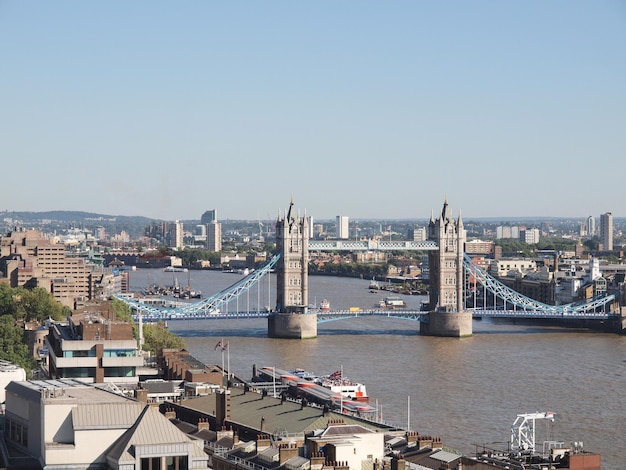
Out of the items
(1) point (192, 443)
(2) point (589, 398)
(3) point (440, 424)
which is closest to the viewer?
(1) point (192, 443)

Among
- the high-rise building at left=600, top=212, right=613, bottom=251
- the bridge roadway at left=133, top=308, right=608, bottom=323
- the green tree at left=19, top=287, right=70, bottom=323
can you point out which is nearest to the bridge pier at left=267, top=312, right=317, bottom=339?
the bridge roadway at left=133, top=308, right=608, bottom=323

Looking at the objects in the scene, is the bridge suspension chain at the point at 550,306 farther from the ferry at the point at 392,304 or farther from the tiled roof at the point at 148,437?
the tiled roof at the point at 148,437

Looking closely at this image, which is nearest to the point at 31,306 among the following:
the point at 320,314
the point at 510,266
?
the point at 320,314

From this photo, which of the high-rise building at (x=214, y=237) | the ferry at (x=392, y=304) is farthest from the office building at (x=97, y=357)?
the high-rise building at (x=214, y=237)

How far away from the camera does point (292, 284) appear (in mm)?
63125

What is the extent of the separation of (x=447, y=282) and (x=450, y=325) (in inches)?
162

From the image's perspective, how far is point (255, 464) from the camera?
1994cm

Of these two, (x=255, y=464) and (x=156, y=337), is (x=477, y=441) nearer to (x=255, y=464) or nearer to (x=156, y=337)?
(x=255, y=464)

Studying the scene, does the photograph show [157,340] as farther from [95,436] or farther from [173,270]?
[173,270]

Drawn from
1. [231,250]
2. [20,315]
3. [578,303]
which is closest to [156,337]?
[20,315]

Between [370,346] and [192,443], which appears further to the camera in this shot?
[370,346]

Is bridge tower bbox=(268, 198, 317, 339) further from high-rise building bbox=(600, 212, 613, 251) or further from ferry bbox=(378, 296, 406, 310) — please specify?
high-rise building bbox=(600, 212, 613, 251)

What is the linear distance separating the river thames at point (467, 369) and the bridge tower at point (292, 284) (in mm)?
859

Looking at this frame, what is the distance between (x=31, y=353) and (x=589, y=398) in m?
14.6
